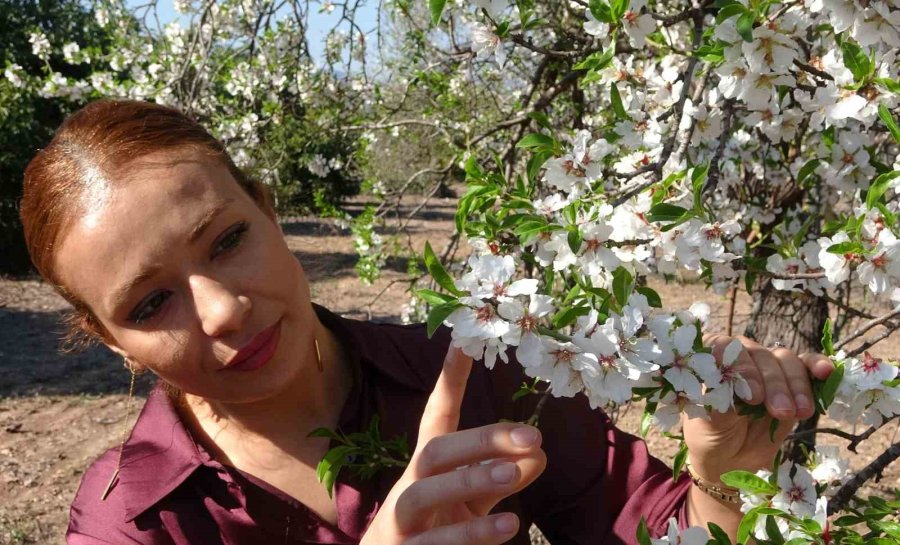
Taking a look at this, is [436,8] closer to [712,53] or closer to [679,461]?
[712,53]

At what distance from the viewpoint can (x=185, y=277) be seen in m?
1.28

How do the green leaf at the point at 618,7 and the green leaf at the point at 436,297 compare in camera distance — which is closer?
the green leaf at the point at 436,297

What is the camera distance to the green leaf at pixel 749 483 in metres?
1.04

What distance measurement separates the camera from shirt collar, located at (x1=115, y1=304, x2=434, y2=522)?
1.46 meters

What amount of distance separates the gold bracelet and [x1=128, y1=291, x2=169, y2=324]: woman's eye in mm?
962

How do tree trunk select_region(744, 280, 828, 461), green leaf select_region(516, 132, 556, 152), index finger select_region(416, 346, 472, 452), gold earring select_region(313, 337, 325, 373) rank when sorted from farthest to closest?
tree trunk select_region(744, 280, 828, 461)
gold earring select_region(313, 337, 325, 373)
green leaf select_region(516, 132, 556, 152)
index finger select_region(416, 346, 472, 452)

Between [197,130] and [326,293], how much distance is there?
27.8 feet

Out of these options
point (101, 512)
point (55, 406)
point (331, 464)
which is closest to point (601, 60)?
point (331, 464)

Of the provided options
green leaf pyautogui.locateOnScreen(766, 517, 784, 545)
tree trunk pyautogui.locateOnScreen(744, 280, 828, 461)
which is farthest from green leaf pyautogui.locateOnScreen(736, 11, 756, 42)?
tree trunk pyautogui.locateOnScreen(744, 280, 828, 461)

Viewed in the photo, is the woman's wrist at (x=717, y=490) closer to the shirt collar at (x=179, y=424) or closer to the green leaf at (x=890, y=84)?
the shirt collar at (x=179, y=424)

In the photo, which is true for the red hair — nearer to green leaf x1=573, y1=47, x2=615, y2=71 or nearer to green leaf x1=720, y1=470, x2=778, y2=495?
green leaf x1=573, y1=47, x2=615, y2=71

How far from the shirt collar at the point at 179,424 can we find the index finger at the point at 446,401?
17.6 inches

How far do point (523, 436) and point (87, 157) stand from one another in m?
0.95

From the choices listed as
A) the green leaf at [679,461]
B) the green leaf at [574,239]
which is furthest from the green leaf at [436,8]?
the green leaf at [679,461]
